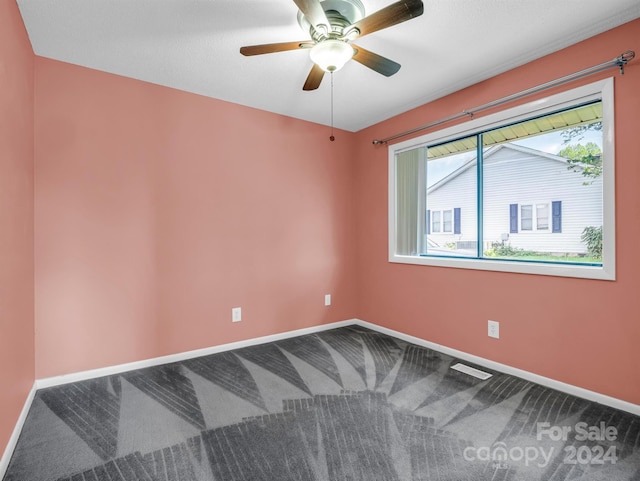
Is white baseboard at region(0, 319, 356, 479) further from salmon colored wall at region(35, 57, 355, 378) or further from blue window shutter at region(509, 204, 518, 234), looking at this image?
blue window shutter at region(509, 204, 518, 234)

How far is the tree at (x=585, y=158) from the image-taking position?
219 centimetres

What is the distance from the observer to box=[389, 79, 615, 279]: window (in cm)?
218

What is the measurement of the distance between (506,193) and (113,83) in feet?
11.1

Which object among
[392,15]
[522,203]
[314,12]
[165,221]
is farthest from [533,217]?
[165,221]

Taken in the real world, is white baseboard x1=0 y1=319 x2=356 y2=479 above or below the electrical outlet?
below

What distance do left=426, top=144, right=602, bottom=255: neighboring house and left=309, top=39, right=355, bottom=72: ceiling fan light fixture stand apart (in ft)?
5.61

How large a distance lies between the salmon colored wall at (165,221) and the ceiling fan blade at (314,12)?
1.77 metres

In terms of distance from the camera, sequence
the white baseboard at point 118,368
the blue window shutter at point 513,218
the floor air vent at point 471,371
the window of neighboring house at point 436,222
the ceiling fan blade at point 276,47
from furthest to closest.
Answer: the window of neighboring house at point 436,222
the blue window shutter at point 513,218
the floor air vent at point 471,371
the ceiling fan blade at point 276,47
the white baseboard at point 118,368

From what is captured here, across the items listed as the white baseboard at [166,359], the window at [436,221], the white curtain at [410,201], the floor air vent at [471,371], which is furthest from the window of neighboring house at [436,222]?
the white baseboard at [166,359]

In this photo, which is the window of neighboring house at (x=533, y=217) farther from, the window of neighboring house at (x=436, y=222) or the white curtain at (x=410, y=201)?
the white curtain at (x=410, y=201)

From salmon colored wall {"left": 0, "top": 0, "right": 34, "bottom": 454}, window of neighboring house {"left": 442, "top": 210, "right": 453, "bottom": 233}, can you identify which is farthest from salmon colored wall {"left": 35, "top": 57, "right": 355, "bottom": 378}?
window of neighboring house {"left": 442, "top": 210, "right": 453, "bottom": 233}

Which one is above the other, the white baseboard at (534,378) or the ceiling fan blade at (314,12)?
the ceiling fan blade at (314,12)

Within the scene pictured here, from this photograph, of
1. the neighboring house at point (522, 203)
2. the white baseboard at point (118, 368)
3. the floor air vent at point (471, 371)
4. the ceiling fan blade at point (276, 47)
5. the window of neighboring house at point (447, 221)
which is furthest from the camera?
the window of neighboring house at point (447, 221)

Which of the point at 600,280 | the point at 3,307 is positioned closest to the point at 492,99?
the point at 600,280
